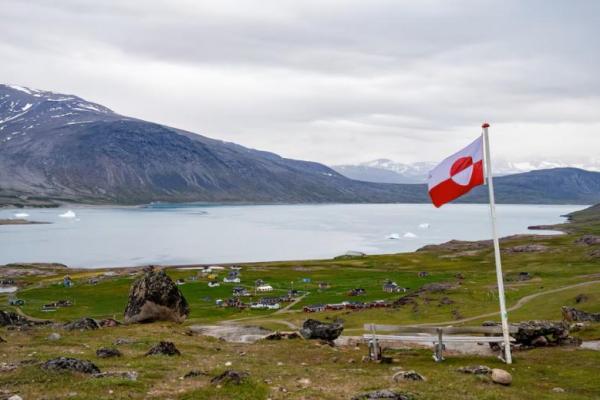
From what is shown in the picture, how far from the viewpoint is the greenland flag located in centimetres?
2275

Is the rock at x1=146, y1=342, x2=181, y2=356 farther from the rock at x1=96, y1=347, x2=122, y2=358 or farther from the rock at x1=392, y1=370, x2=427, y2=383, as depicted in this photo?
the rock at x1=392, y1=370, x2=427, y2=383

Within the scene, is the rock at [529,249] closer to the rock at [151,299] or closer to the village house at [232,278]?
the village house at [232,278]

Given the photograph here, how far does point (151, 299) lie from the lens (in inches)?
1607

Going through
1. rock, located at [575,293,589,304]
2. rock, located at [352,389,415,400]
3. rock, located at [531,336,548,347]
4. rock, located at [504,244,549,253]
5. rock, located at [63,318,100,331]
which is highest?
rock, located at [352,389,415,400]

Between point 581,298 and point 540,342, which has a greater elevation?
point 540,342

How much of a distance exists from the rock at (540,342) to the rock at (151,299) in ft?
84.0

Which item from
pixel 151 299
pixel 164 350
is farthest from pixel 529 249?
pixel 164 350

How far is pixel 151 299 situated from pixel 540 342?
2670cm

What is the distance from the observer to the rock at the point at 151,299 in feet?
134

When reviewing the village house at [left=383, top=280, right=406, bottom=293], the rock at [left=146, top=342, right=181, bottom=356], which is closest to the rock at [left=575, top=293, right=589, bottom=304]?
the village house at [left=383, top=280, right=406, bottom=293]

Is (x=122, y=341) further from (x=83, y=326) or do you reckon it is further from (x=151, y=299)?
(x=151, y=299)

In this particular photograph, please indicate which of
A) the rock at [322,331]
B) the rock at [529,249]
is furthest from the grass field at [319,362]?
the rock at [529,249]

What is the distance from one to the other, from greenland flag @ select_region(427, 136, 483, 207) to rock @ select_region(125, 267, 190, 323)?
2439 centimetres

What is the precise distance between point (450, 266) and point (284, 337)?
4194 inches
